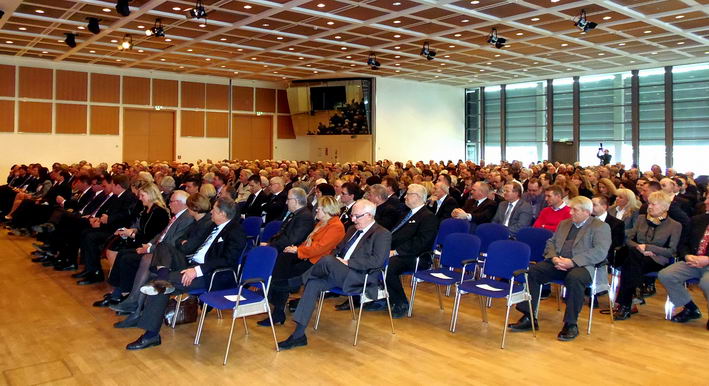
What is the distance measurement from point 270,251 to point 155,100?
18.5m

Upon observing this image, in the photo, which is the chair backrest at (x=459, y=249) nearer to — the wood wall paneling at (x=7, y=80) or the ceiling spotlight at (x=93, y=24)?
the ceiling spotlight at (x=93, y=24)

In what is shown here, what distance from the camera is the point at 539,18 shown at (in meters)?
12.4

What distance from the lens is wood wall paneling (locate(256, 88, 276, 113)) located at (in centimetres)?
2411

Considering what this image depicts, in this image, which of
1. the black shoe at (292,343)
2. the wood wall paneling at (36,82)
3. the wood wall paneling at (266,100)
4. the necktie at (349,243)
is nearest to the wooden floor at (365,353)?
the black shoe at (292,343)

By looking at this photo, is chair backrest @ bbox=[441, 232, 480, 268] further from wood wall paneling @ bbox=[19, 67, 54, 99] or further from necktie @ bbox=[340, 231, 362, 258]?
wood wall paneling @ bbox=[19, 67, 54, 99]

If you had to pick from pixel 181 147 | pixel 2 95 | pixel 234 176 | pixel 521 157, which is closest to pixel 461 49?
pixel 234 176

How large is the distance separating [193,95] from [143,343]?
62.1 feet

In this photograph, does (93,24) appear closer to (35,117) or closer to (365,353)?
(35,117)

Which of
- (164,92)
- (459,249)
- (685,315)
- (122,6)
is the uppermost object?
(164,92)

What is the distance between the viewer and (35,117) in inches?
746

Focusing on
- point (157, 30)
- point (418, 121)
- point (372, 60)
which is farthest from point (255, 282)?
point (418, 121)

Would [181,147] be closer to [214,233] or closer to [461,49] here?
[461,49]

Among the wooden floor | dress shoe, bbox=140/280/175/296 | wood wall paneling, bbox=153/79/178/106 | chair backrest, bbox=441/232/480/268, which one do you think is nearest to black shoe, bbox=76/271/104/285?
the wooden floor

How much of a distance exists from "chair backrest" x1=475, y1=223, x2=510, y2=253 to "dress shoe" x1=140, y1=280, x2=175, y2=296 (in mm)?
3348
